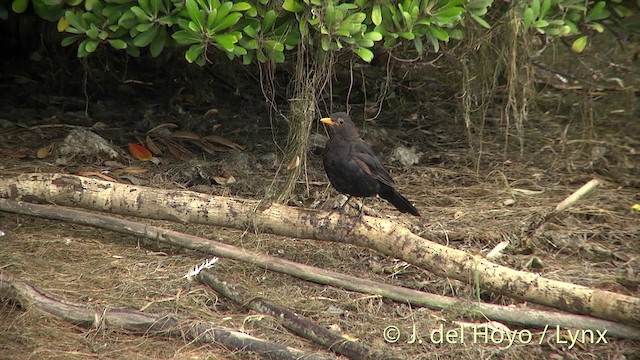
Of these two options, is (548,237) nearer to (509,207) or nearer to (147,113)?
(509,207)

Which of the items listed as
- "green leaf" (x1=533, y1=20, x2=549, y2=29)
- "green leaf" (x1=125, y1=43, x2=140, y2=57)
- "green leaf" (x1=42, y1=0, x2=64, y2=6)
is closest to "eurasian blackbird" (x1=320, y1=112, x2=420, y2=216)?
"green leaf" (x1=125, y1=43, x2=140, y2=57)

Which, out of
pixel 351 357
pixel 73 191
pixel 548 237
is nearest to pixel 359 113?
pixel 548 237

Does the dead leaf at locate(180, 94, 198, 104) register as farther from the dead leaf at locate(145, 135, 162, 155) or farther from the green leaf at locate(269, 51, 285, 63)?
the green leaf at locate(269, 51, 285, 63)

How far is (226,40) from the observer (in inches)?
201

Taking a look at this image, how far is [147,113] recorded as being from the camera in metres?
7.18

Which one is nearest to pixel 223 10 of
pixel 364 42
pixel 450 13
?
pixel 364 42

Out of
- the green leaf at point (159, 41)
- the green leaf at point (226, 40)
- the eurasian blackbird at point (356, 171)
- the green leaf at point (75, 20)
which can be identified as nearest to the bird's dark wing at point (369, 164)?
the eurasian blackbird at point (356, 171)

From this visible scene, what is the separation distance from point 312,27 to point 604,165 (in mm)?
2619

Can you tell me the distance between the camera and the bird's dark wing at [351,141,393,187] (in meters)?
5.35

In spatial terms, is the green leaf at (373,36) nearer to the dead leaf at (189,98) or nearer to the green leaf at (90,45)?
the green leaf at (90,45)

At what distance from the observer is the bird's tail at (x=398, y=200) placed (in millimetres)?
5363

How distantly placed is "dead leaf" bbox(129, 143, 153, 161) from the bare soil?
6 centimetres

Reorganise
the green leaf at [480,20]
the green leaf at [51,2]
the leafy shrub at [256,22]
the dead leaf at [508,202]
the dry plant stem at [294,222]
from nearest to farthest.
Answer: the dry plant stem at [294,222] < the leafy shrub at [256,22] < the green leaf at [51,2] < the green leaf at [480,20] < the dead leaf at [508,202]

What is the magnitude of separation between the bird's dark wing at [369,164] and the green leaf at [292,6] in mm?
913
